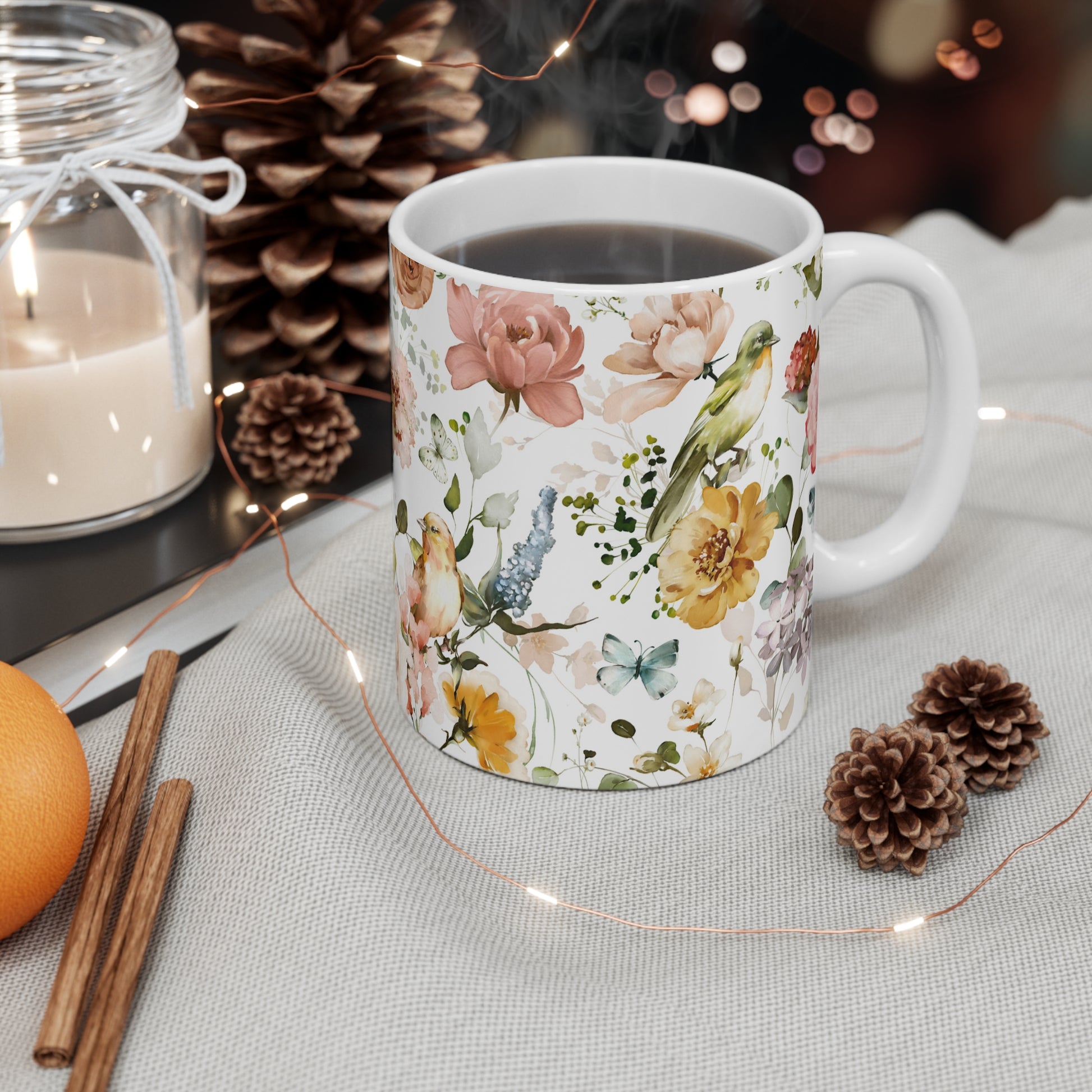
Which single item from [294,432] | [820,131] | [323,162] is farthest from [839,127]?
[294,432]

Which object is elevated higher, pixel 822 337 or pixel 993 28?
pixel 993 28

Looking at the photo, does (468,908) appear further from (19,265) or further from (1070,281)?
(1070,281)

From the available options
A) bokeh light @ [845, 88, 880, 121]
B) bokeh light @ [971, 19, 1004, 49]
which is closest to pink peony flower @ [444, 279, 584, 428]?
bokeh light @ [845, 88, 880, 121]

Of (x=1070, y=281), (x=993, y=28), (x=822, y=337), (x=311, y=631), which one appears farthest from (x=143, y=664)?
(x=993, y=28)

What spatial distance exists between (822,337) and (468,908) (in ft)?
1.84

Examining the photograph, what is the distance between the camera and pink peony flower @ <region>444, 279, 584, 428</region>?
1.44 ft

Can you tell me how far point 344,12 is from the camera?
81 cm

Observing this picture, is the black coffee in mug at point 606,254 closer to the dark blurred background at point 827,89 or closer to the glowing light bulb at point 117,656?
the glowing light bulb at point 117,656

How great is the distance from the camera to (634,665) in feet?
1.59

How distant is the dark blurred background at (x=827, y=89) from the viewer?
99 cm

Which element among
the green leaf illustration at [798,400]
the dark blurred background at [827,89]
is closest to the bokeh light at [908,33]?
the dark blurred background at [827,89]

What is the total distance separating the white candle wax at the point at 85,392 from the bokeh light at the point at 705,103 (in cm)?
51

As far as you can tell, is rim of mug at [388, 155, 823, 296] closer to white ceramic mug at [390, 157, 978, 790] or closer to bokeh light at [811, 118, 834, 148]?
white ceramic mug at [390, 157, 978, 790]

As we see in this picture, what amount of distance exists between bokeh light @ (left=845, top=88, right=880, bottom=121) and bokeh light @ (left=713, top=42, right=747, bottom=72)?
119 millimetres
